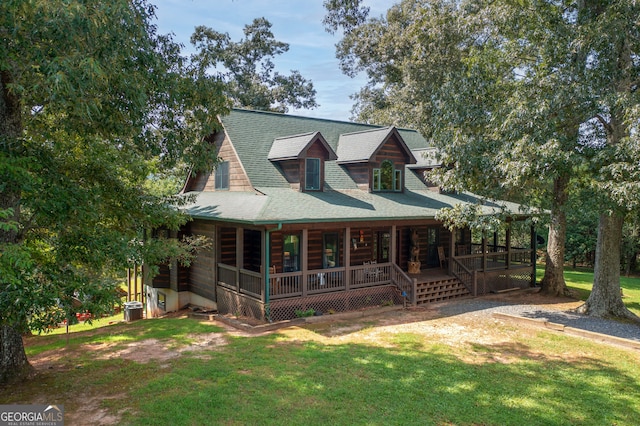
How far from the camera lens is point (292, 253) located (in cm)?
1678

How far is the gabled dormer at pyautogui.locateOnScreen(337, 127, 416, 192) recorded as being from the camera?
61.5 feet

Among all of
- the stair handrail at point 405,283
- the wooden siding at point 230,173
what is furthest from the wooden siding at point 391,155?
the wooden siding at point 230,173

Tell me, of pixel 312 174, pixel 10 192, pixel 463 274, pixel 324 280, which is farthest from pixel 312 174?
pixel 10 192

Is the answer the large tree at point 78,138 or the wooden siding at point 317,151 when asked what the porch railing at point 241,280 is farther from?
the wooden siding at point 317,151

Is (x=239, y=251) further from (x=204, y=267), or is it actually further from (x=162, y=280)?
(x=162, y=280)

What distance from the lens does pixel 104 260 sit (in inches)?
322

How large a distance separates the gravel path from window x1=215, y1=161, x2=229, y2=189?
9.97 meters

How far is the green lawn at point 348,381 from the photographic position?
24.4 ft

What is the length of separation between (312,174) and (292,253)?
10.6 ft

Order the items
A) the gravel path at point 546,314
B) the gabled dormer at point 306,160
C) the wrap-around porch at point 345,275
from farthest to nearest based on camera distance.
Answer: the gabled dormer at point 306,160
the wrap-around porch at point 345,275
the gravel path at point 546,314

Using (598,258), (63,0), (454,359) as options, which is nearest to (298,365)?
(454,359)

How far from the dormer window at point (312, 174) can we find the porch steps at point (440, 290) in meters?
5.66

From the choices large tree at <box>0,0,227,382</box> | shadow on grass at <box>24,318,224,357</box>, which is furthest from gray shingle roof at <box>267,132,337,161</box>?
shadow on grass at <box>24,318,224,357</box>

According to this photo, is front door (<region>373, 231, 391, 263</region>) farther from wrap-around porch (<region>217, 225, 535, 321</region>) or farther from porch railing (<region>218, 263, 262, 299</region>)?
porch railing (<region>218, 263, 262, 299</region>)
